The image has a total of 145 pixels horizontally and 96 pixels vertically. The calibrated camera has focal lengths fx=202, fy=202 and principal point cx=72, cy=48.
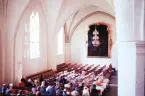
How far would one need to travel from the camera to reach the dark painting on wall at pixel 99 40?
23.5 metres

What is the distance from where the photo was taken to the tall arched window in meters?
15.2

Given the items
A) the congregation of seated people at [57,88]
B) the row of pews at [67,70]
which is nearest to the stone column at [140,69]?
the congregation of seated people at [57,88]

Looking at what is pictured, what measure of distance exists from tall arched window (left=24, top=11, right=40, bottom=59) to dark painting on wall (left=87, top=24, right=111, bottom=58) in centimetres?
860

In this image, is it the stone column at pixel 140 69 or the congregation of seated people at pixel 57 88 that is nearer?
the stone column at pixel 140 69

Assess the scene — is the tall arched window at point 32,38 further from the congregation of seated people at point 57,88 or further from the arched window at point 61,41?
the arched window at point 61,41

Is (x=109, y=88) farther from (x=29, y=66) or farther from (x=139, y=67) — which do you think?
(x=139, y=67)

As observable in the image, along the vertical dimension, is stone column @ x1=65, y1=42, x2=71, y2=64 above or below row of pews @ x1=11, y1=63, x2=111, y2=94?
above

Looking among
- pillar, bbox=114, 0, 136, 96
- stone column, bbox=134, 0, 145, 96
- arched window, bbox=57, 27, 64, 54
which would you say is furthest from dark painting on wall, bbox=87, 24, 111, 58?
stone column, bbox=134, 0, 145, 96

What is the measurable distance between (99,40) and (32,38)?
9868 millimetres

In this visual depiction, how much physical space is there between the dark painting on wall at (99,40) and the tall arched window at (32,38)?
8605 millimetres

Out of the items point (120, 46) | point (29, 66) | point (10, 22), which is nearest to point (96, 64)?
point (29, 66)

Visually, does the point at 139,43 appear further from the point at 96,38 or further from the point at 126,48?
the point at 96,38

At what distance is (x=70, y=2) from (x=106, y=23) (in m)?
7.51

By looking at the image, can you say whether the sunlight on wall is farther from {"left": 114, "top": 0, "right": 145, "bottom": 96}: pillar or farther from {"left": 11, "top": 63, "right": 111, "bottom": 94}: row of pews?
{"left": 114, "top": 0, "right": 145, "bottom": 96}: pillar
